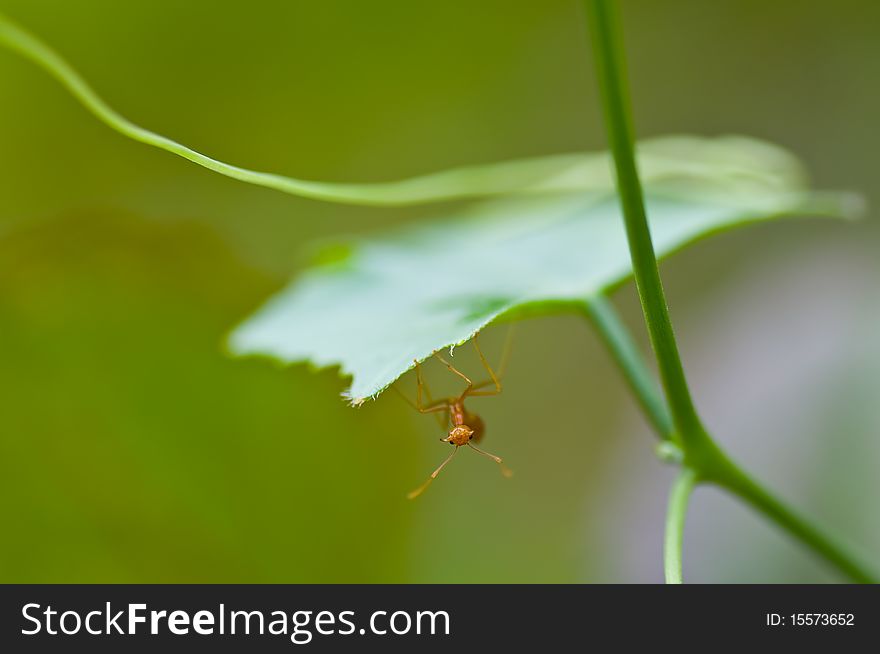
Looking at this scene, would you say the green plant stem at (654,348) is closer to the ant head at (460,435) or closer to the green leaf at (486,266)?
the green leaf at (486,266)

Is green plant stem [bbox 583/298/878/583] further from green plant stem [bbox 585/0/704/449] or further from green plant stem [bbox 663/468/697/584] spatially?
green plant stem [bbox 585/0/704/449]

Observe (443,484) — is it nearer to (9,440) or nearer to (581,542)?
(581,542)

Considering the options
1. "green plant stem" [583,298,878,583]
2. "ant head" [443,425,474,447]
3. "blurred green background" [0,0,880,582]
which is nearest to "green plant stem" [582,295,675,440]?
"green plant stem" [583,298,878,583]

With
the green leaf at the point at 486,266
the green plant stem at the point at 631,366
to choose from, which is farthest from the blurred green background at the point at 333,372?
the green plant stem at the point at 631,366

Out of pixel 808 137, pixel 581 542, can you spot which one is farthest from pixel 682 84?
pixel 581 542

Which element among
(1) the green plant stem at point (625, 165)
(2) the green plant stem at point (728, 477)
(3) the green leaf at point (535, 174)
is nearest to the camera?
(1) the green plant stem at point (625, 165)

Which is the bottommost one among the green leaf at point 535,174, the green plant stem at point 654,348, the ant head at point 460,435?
the green plant stem at point 654,348
